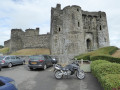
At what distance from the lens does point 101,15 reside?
116ft

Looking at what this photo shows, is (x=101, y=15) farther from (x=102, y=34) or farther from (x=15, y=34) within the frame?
(x=15, y=34)

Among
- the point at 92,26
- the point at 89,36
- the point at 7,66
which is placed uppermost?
the point at 92,26

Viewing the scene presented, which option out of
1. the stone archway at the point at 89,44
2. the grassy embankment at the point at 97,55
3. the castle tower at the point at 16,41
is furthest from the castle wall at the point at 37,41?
the grassy embankment at the point at 97,55

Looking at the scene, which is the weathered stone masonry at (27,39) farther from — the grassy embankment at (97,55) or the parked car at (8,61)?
the parked car at (8,61)

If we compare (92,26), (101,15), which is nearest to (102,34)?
(92,26)

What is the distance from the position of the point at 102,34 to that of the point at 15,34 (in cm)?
3599

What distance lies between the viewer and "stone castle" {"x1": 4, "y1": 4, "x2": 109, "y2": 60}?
2950cm

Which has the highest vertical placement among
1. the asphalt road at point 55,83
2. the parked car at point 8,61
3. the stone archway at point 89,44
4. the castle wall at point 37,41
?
the castle wall at point 37,41

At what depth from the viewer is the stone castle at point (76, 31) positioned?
96.8 feet

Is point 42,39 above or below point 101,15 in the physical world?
below

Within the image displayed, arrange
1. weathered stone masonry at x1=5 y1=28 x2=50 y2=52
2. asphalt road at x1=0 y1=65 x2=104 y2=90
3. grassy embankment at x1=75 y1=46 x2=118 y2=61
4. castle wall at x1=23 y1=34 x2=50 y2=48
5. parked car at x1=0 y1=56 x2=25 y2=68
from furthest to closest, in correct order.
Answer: weathered stone masonry at x1=5 y1=28 x2=50 y2=52, castle wall at x1=23 y1=34 x2=50 y2=48, grassy embankment at x1=75 y1=46 x2=118 y2=61, parked car at x1=0 y1=56 x2=25 y2=68, asphalt road at x1=0 y1=65 x2=104 y2=90

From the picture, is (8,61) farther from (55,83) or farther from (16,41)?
(16,41)

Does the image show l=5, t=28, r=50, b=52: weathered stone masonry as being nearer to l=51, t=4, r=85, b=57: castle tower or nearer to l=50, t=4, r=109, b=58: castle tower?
l=50, t=4, r=109, b=58: castle tower

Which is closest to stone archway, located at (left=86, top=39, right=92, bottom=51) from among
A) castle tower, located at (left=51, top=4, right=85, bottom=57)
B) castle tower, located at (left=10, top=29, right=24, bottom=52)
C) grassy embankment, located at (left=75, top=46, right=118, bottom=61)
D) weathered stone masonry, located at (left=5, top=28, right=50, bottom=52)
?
castle tower, located at (left=51, top=4, right=85, bottom=57)
